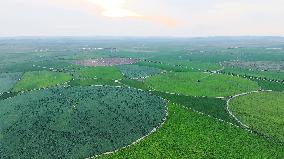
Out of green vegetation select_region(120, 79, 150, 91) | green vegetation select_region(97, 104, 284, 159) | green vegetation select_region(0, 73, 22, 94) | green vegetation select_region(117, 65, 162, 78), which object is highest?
green vegetation select_region(120, 79, 150, 91)

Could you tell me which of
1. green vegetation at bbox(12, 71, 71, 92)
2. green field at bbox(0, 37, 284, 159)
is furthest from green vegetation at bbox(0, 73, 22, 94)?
green vegetation at bbox(12, 71, 71, 92)

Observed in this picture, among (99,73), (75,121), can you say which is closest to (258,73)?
(99,73)

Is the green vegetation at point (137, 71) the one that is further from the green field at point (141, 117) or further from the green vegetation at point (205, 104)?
the green vegetation at point (205, 104)

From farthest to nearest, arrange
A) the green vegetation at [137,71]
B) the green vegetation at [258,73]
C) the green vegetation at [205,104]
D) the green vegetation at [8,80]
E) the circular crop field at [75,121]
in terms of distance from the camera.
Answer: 1. the green vegetation at [137,71]
2. the green vegetation at [258,73]
3. the green vegetation at [8,80]
4. the green vegetation at [205,104]
5. the circular crop field at [75,121]

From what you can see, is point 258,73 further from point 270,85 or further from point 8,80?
point 8,80

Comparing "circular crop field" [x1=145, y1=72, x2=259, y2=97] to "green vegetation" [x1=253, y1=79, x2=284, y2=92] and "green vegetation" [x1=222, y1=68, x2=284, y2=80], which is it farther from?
"green vegetation" [x1=222, y1=68, x2=284, y2=80]

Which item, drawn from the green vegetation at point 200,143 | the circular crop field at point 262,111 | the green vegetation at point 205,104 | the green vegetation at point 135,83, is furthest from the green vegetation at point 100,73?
the green vegetation at point 200,143
